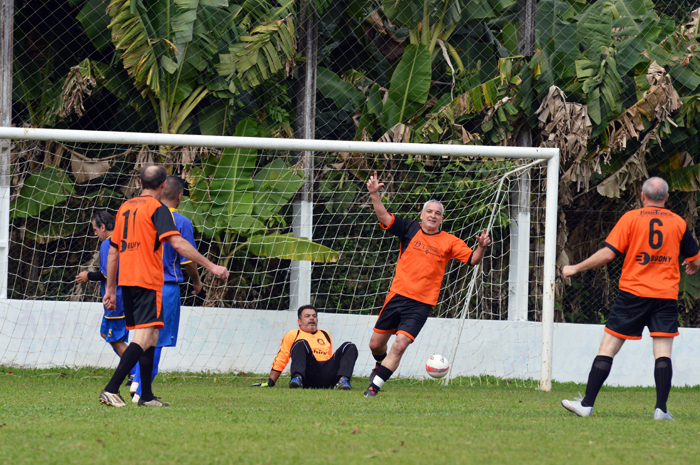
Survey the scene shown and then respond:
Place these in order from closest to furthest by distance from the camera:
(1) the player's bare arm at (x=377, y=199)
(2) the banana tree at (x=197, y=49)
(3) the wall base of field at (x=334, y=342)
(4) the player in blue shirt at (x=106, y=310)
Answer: (1) the player's bare arm at (x=377, y=199), (4) the player in blue shirt at (x=106, y=310), (3) the wall base of field at (x=334, y=342), (2) the banana tree at (x=197, y=49)

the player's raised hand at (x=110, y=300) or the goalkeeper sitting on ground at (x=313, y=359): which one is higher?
the player's raised hand at (x=110, y=300)

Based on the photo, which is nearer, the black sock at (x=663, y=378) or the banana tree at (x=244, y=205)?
the black sock at (x=663, y=378)

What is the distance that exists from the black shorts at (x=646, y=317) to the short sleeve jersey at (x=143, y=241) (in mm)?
3306

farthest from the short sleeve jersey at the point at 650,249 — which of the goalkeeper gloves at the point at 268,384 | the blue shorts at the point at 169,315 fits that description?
the goalkeeper gloves at the point at 268,384

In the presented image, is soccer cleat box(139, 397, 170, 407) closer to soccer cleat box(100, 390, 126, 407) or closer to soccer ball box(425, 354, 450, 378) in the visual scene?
soccer cleat box(100, 390, 126, 407)

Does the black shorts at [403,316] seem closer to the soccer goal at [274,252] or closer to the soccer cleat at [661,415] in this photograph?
the soccer goal at [274,252]

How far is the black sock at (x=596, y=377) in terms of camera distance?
4902 millimetres

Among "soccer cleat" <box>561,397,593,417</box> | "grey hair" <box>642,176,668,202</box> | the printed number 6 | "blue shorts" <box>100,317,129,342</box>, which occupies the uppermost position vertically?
"grey hair" <box>642,176,668,202</box>

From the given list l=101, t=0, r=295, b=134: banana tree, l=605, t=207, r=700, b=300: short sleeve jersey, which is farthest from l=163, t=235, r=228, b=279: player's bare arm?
l=101, t=0, r=295, b=134: banana tree

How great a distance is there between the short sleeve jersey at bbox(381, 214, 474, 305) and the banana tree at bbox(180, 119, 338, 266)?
5.88 ft

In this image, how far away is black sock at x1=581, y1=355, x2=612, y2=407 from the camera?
4902mm

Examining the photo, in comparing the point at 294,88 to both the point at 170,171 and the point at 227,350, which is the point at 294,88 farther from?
the point at 227,350

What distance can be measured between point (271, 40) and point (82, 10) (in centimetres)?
251

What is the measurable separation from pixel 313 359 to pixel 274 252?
1808mm
